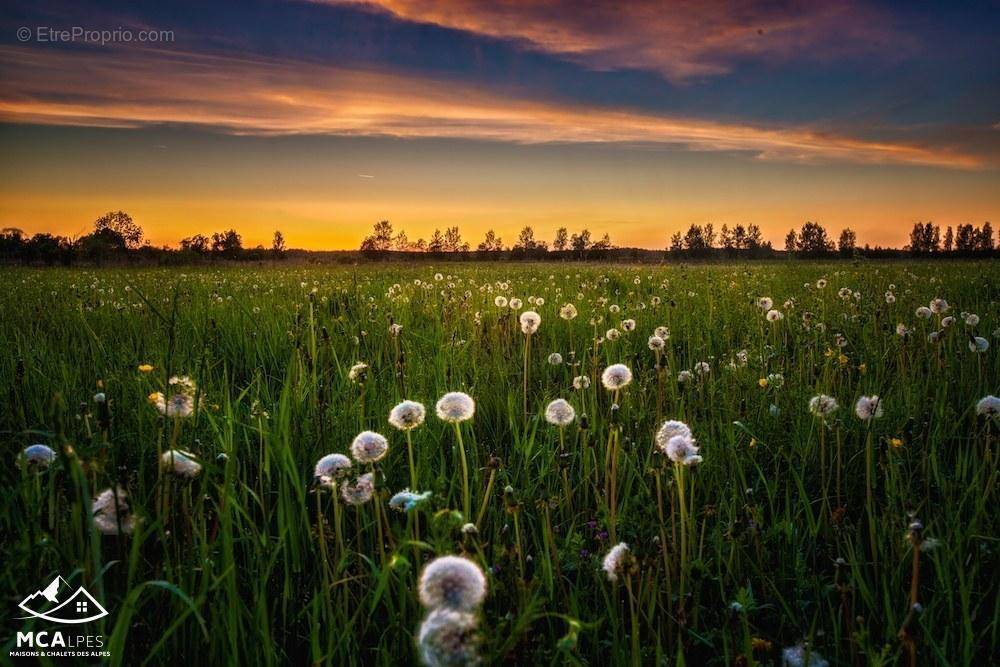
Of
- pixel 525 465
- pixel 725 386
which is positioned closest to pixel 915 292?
pixel 725 386

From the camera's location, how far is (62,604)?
1509mm

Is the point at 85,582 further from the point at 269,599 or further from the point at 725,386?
the point at 725,386

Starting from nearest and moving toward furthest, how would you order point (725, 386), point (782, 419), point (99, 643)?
point (99, 643) → point (782, 419) → point (725, 386)

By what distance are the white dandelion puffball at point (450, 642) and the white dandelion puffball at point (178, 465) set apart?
112 centimetres

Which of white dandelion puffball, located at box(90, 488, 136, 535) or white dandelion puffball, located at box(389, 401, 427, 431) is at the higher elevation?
white dandelion puffball, located at box(389, 401, 427, 431)

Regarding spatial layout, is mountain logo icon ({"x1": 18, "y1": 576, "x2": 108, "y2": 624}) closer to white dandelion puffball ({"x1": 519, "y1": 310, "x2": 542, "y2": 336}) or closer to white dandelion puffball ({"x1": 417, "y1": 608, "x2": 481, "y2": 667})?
white dandelion puffball ({"x1": 417, "y1": 608, "x2": 481, "y2": 667})

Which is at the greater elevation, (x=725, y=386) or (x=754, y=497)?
(x=725, y=386)

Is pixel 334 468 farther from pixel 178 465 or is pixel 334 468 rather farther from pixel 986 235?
pixel 986 235

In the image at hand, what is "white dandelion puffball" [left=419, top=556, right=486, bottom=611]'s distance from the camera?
0.98m

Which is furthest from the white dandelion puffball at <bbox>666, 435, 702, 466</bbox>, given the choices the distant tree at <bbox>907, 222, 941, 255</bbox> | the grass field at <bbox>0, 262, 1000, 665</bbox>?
the distant tree at <bbox>907, 222, 941, 255</bbox>

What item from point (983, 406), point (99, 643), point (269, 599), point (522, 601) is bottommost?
point (269, 599)

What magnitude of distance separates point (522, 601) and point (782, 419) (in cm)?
259

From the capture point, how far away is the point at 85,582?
158 centimetres

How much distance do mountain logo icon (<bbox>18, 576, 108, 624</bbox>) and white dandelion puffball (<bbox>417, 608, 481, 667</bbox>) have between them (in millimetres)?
1028
